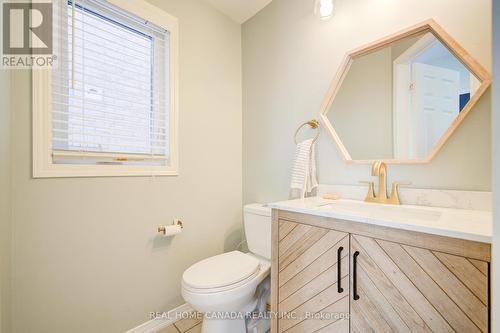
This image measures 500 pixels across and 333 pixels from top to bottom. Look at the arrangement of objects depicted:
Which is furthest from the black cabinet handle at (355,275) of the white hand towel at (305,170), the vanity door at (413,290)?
the white hand towel at (305,170)

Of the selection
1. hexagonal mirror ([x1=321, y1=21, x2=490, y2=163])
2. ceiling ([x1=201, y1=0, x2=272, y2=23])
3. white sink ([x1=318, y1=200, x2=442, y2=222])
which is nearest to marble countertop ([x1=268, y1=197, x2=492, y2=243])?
white sink ([x1=318, y1=200, x2=442, y2=222])

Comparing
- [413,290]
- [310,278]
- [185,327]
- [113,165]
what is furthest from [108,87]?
[413,290]

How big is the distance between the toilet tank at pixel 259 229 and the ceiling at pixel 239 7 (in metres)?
1.65

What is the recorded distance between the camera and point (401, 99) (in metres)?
1.16

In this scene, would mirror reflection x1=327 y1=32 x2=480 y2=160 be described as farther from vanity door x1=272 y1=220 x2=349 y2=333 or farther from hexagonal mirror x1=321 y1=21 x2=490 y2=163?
vanity door x1=272 y1=220 x2=349 y2=333

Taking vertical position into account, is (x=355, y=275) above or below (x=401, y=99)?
below

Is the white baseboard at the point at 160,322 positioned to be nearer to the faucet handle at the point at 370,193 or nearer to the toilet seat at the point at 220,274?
the toilet seat at the point at 220,274

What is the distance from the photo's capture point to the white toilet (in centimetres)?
113

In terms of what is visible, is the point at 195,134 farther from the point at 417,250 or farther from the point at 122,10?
the point at 417,250

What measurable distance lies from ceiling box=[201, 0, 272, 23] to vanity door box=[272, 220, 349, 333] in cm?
176

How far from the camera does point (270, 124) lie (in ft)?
5.81

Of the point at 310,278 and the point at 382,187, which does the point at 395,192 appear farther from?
the point at 310,278

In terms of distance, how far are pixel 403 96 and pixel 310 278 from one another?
3.44ft

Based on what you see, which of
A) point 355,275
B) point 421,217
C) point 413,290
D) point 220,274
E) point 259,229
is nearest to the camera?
point 413,290
